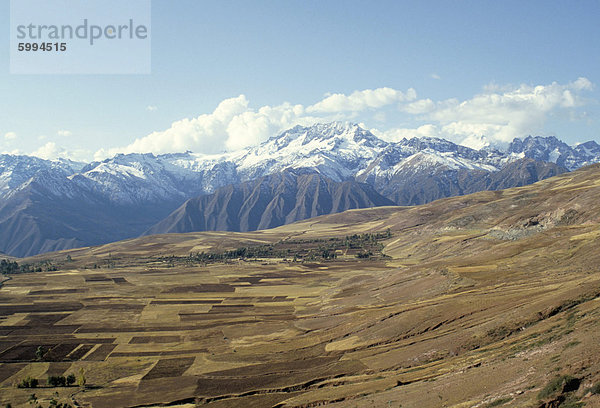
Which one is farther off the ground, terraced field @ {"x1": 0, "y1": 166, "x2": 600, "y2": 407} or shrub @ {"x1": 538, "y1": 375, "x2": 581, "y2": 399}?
shrub @ {"x1": 538, "y1": 375, "x2": 581, "y2": 399}

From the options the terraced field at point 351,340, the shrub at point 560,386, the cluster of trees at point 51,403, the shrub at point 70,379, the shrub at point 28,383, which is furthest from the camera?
the shrub at point 70,379

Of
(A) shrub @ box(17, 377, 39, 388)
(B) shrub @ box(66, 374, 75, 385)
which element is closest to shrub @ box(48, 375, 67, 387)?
(B) shrub @ box(66, 374, 75, 385)

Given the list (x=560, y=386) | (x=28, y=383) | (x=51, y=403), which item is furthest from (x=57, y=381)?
(x=560, y=386)

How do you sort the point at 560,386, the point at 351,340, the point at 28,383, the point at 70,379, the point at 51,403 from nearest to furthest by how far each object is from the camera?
the point at 560,386 < the point at 51,403 < the point at 28,383 < the point at 70,379 < the point at 351,340

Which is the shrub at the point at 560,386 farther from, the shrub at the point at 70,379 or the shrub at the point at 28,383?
the shrub at the point at 28,383

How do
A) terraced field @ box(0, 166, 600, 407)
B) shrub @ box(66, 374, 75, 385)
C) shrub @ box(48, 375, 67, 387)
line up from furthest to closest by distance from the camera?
shrub @ box(48, 375, 67, 387) < shrub @ box(66, 374, 75, 385) < terraced field @ box(0, 166, 600, 407)

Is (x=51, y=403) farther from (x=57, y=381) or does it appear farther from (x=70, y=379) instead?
(x=57, y=381)

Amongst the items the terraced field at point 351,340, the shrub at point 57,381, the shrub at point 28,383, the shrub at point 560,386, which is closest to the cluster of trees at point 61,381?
the shrub at point 57,381

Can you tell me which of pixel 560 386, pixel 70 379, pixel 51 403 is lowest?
pixel 70 379

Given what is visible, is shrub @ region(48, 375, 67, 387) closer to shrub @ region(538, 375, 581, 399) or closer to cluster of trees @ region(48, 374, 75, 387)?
cluster of trees @ region(48, 374, 75, 387)

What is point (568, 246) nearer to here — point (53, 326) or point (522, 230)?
point (522, 230)

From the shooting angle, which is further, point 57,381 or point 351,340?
point 351,340

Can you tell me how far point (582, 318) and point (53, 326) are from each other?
404ft

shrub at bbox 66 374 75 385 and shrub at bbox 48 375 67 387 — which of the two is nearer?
shrub at bbox 66 374 75 385
